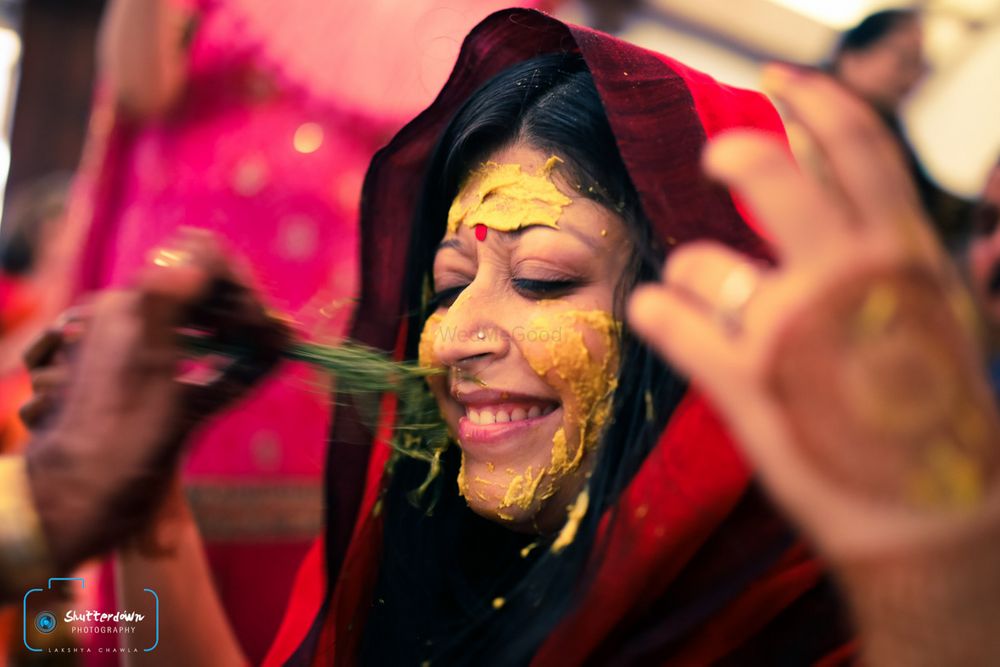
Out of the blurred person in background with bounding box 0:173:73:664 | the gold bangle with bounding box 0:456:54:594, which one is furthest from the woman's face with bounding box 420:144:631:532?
the blurred person in background with bounding box 0:173:73:664

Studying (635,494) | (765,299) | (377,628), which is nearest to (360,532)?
(377,628)

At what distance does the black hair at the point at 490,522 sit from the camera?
73 centimetres

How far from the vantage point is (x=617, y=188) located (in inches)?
32.3

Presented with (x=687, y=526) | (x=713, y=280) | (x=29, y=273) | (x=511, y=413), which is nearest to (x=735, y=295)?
(x=713, y=280)

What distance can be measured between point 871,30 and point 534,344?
45.8 inches

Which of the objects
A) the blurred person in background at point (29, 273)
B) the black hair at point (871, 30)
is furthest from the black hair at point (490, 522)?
the black hair at point (871, 30)

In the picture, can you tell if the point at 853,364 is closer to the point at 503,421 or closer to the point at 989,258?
the point at 503,421

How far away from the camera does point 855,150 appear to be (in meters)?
0.45

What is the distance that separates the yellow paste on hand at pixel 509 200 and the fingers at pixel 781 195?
0.35 metres

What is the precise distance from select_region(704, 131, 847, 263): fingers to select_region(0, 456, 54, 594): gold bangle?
0.54 m

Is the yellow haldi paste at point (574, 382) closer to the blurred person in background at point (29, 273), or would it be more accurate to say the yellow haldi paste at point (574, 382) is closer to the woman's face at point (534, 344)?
the woman's face at point (534, 344)

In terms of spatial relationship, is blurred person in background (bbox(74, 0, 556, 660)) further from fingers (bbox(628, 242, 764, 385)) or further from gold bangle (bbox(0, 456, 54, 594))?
fingers (bbox(628, 242, 764, 385))

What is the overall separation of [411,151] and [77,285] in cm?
75

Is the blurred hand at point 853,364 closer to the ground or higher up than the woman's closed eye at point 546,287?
higher up
